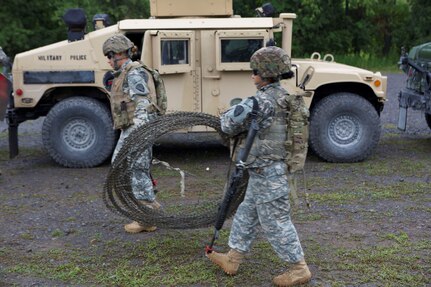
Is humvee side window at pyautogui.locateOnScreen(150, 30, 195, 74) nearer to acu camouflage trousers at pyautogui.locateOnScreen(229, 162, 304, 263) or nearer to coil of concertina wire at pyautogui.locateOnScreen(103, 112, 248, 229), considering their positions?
coil of concertina wire at pyautogui.locateOnScreen(103, 112, 248, 229)

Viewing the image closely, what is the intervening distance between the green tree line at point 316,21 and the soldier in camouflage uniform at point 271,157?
1770 cm

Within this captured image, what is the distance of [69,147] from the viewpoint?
8.32 meters

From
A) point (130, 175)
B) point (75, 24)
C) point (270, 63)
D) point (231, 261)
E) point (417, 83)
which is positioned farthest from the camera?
point (417, 83)

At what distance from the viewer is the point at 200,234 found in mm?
5793

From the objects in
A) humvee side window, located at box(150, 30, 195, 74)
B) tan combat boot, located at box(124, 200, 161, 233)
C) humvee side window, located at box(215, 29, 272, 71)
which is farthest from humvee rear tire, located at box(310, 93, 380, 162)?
tan combat boot, located at box(124, 200, 161, 233)

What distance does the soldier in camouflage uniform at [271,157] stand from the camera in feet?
14.5

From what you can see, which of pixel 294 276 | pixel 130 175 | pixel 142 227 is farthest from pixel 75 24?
pixel 294 276

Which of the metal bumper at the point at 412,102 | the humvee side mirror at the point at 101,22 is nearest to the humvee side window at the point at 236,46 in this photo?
the humvee side mirror at the point at 101,22

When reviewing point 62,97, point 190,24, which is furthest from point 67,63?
point 190,24

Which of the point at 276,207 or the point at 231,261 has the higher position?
the point at 276,207

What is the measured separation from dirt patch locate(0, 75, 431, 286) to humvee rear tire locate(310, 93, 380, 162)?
174 mm

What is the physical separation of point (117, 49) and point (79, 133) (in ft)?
9.47

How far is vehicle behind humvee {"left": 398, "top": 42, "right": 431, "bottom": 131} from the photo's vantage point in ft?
29.5

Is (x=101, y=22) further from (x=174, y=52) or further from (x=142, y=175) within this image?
(x=142, y=175)
